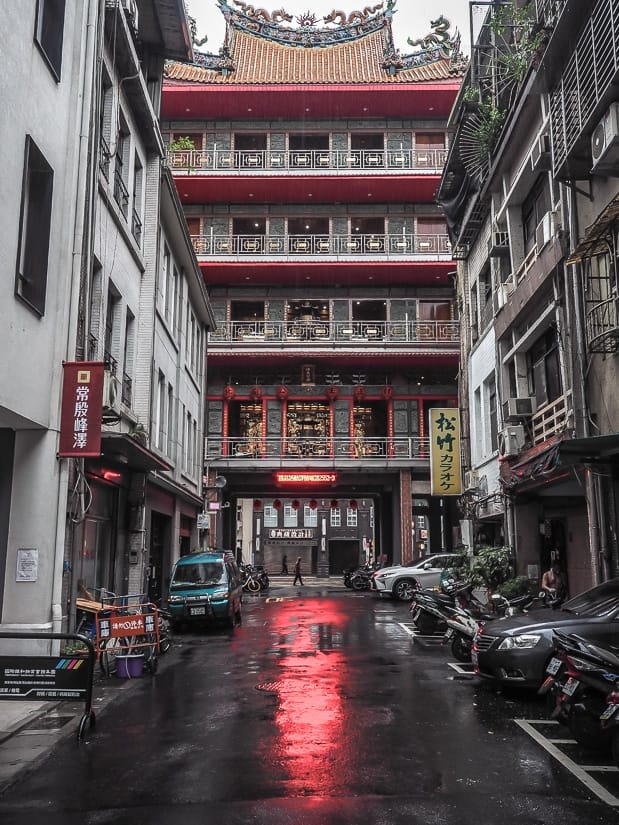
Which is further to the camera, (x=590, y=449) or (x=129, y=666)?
(x=129, y=666)

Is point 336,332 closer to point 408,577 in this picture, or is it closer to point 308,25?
point 408,577

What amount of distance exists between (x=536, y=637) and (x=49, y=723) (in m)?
5.96

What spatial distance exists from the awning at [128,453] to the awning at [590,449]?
751 centimetres

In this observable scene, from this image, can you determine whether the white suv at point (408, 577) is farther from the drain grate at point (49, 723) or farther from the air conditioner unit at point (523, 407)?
the drain grate at point (49, 723)

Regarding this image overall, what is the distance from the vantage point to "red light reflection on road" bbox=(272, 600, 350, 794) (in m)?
6.28

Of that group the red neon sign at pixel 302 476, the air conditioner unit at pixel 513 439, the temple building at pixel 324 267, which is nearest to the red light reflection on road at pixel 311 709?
the air conditioner unit at pixel 513 439

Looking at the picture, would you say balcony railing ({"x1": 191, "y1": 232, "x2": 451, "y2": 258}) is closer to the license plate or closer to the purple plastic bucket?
the purple plastic bucket

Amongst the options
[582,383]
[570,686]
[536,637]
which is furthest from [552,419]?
[570,686]

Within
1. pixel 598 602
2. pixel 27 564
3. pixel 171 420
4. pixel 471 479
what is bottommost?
pixel 598 602

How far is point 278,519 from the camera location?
63906 millimetres

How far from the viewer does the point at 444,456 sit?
2559cm

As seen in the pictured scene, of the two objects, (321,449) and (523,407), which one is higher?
(321,449)

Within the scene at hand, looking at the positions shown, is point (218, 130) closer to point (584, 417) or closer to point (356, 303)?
point (356, 303)

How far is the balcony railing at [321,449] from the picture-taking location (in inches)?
1328
